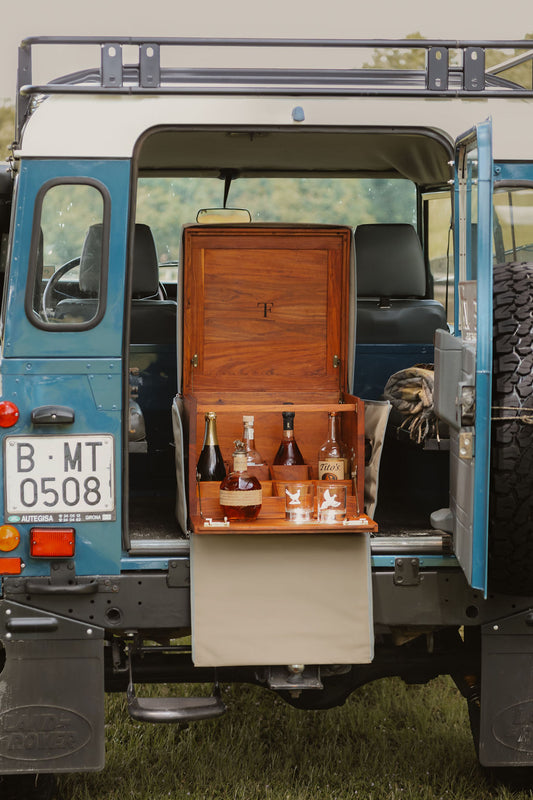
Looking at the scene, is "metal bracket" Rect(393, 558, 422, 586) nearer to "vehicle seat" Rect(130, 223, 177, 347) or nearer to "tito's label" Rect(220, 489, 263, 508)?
"tito's label" Rect(220, 489, 263, 508)

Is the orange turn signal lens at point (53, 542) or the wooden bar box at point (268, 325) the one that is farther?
the wooden bar box at point (268, 325)

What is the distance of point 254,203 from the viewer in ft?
18.8

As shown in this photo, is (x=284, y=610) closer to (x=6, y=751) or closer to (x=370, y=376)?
(x=6, y=751)

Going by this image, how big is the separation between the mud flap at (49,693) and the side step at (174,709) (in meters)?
0.15

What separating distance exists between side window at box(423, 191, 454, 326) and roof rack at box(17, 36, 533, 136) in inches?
67.6

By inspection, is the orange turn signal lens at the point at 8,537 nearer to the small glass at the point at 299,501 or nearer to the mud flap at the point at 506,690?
the small glass at the point at 299,501

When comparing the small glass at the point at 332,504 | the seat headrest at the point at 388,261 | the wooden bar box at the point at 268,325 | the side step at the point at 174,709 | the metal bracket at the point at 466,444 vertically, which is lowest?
the side step at the point at 174,709

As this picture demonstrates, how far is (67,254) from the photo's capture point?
3967 millimetres

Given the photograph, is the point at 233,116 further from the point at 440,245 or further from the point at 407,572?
the point at 440,245

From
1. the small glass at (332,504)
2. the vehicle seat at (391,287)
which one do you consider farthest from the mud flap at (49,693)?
the vehicle seat at (391,287)

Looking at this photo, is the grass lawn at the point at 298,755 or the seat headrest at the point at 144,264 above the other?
the seat headrest at the point at 144,264

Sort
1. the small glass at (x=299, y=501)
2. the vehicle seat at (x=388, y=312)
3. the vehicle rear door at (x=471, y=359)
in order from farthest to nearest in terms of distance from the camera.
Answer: the vehicle seat at (x=388, y=312) < the small glass at (x=299, y=501) < the vehicle rear door at (x=471, y=359)

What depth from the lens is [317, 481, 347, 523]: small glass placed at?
4078 millimetres

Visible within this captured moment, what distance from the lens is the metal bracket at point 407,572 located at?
405 cm
